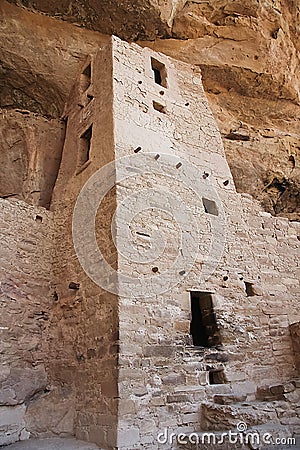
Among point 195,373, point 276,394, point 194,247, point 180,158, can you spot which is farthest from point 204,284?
point 180,158

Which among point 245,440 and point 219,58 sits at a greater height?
point 219,58

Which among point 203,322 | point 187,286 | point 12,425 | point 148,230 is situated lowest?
point 12,425

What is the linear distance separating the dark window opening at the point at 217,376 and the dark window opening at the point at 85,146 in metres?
4.45

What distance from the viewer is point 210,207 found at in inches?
289

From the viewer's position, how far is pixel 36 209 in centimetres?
718

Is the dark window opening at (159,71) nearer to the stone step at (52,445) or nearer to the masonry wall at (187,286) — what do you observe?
the masonry wall at (187,286)

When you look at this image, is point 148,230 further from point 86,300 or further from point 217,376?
point 217,376

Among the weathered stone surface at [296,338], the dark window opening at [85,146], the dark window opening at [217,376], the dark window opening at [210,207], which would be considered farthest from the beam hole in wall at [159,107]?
the dark window opening at [217,376]

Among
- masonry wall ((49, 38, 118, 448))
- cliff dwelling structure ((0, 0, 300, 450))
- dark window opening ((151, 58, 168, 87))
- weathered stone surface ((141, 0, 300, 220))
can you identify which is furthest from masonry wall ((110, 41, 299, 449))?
weathered stone surface ((141, 0, 300, 220))

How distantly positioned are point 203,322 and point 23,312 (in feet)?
9.65

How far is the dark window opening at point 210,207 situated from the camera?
726 centimetres

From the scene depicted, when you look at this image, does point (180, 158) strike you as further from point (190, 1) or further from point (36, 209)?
point (190, 1)

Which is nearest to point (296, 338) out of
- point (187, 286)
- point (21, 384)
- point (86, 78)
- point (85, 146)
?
point (187, 286)

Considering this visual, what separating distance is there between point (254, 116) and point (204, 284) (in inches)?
229
